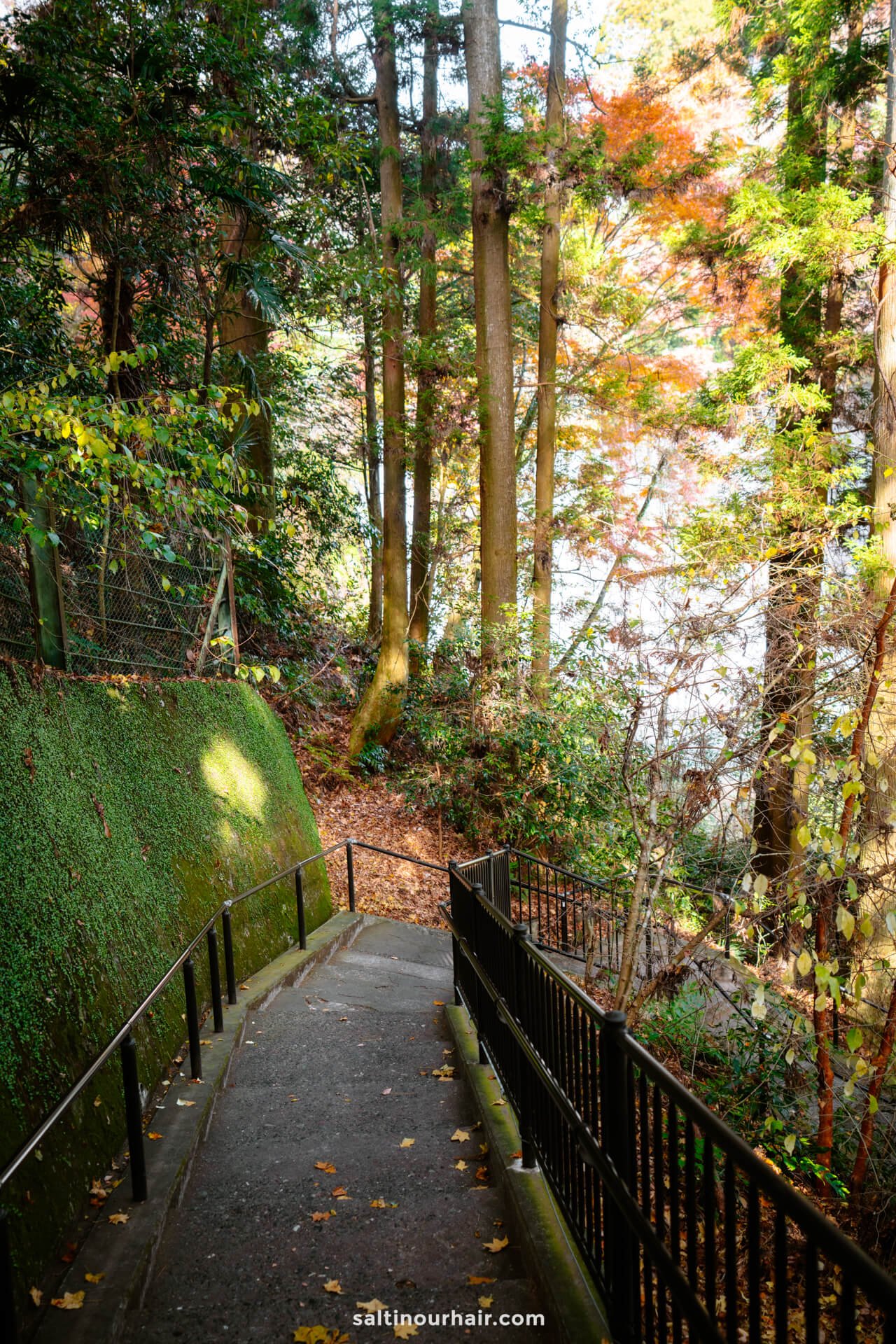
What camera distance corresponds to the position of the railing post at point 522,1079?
11.8 ft

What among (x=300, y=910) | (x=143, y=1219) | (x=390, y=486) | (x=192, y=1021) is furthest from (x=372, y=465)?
(x=143, y=1219)

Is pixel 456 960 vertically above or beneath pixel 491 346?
beneath

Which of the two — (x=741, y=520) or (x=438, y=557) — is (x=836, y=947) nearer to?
(x=741, y=520)

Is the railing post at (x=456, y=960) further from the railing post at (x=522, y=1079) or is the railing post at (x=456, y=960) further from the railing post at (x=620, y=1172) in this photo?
the railing post at (x=620, y=1172)

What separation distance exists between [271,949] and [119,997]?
3436 millimetres

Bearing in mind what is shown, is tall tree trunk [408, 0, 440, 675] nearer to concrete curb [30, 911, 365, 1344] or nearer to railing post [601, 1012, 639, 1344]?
concrete curb [30, 911, 365, 1344]

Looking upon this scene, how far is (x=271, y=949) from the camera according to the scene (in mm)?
7836

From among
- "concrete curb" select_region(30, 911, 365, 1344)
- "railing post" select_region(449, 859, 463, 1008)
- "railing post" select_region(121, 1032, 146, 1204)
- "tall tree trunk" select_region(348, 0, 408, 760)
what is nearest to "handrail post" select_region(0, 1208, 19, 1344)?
"concrete curb" select_region(30, 911, 365, 1344)

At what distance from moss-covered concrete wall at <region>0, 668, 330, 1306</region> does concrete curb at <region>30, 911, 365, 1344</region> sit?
0.15 m

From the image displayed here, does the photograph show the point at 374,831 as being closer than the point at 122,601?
No

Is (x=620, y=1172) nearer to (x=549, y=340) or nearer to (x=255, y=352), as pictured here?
(x=255, y=352)

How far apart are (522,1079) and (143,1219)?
1644 millimetres

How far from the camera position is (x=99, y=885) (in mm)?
4793

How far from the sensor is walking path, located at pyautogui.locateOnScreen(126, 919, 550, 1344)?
9.61ft
